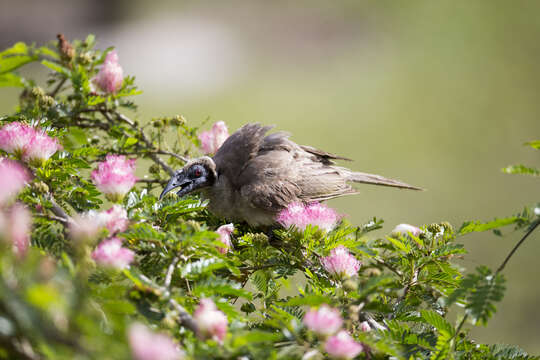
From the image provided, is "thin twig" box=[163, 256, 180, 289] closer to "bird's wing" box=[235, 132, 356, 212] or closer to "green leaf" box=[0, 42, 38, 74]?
"bird's wing" box=[235, 132, 356, 212]

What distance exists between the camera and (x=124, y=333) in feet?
2.48

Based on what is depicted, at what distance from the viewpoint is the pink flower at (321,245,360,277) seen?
139 cm

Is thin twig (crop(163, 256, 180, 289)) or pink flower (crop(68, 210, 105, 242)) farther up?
pink flower (crop(68, 210, 105, 242))

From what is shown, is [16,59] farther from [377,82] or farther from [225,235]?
[377,82]

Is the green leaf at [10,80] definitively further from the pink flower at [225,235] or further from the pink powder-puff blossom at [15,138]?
the pink flower at [225,235]

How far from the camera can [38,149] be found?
1397mm

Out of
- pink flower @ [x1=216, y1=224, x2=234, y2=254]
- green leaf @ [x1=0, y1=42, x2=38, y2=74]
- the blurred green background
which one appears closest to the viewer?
pink flower @ [x1=216, y1=224, x2=234, y2=254]

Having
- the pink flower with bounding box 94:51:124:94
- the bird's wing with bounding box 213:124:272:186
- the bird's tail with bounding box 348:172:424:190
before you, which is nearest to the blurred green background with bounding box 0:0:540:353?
the bird's tail with bounding box 348:172:424:190

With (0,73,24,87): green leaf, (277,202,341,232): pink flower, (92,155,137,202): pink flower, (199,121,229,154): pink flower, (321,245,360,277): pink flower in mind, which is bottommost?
(321,245,360,277): pink flower

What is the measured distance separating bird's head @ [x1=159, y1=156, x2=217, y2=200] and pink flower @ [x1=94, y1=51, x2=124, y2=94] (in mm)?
504

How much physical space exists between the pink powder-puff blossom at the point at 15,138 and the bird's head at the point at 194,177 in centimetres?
85

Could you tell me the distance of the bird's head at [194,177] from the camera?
2.27 metres

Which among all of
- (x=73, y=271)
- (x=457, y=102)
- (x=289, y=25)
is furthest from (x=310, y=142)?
(x=73, y=271)

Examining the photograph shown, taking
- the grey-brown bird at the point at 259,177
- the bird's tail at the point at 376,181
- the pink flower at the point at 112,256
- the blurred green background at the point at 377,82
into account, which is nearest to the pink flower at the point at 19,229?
the pink flower at the point at 112,256
